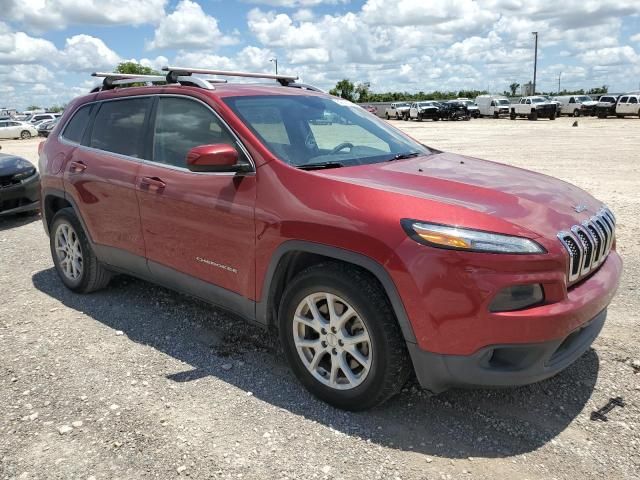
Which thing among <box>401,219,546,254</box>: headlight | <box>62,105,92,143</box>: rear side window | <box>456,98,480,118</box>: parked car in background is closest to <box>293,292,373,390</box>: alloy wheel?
<box>401,219,546,254</box>: headlight

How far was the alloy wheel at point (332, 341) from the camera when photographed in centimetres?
302

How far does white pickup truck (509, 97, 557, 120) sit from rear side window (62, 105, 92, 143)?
4507 cm

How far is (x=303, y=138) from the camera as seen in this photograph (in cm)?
374

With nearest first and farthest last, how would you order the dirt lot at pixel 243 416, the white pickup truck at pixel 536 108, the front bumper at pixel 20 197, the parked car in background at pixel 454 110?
the dirt lot at pixel 243 416 < the front bumper at pixel 20 197 < the white pickup truck at pixel 536 108 < the parked car in background at pixel 454 110

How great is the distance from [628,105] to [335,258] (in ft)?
149

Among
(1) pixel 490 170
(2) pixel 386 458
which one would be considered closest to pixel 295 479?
(2) pixel 386 458

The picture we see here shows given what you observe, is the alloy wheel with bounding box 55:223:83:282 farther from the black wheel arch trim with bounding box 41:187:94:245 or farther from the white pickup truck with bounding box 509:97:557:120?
the white pickup truck with bounding box 509:97:557:120

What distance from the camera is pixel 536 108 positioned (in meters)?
44.8

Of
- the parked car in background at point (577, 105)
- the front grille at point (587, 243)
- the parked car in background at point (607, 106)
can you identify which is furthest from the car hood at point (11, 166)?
the parked car in background at point (577, 105)

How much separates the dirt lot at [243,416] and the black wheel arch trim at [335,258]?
0.51 m

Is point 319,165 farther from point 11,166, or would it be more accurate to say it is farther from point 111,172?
point 11,166

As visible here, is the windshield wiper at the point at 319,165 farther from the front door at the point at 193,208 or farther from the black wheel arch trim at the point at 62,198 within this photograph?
the black wheel arch trim at the point at 62,198

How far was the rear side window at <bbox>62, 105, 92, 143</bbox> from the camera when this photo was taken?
16.3 feet

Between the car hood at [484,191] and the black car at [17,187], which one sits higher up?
the car hood at [484,191]
